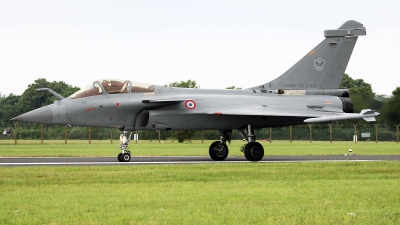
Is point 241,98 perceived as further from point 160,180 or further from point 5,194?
point 5,194

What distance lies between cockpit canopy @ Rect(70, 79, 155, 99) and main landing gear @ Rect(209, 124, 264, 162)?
3.44 meters

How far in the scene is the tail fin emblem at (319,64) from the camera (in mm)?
24078

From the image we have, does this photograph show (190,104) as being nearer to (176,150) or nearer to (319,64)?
(319,64)

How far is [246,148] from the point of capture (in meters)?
21.6

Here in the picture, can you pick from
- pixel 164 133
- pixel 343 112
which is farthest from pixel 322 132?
pixel 343 112

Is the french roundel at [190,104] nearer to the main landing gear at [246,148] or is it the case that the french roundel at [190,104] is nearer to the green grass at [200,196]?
the main landing gear at [246,148]

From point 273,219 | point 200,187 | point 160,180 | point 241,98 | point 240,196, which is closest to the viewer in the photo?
point 273,219

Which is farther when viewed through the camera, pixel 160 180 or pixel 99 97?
pixel 99 97

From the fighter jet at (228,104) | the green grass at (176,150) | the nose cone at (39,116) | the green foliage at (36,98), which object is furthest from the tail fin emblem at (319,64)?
the green foliage at (36,98)

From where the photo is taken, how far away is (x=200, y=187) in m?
11.9

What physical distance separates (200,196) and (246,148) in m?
11.2

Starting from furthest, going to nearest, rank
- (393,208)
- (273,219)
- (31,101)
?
(31,101), (393,208), (273,219)

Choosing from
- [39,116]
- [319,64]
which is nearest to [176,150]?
[319,64]

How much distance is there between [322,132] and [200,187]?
4112cm
